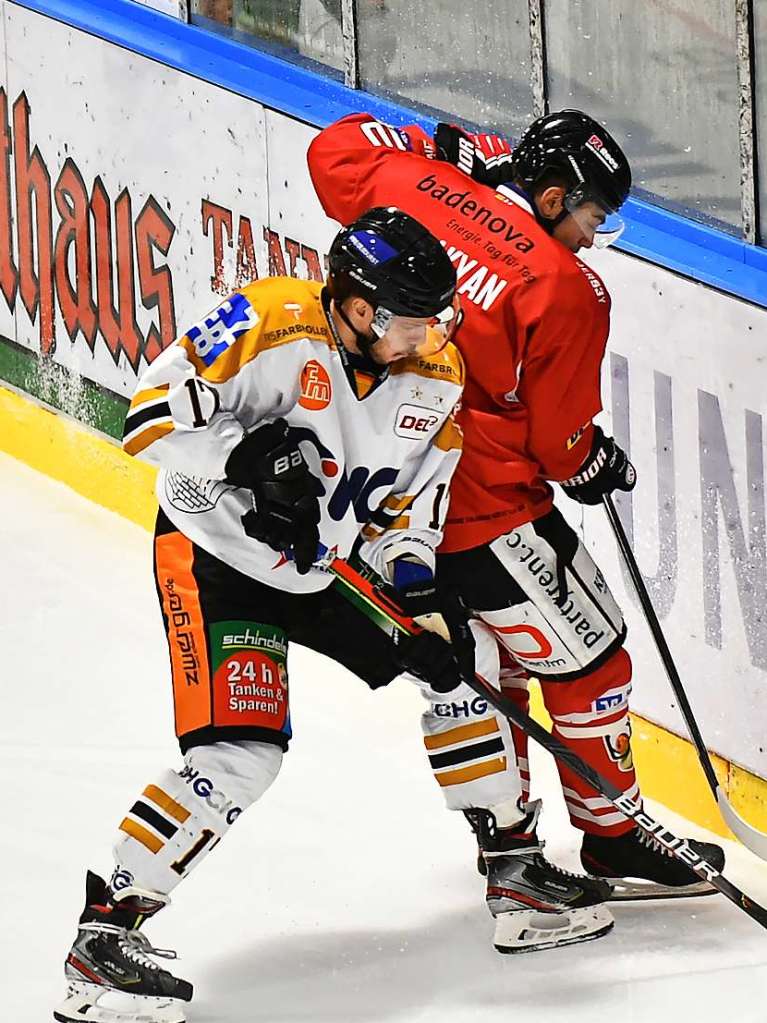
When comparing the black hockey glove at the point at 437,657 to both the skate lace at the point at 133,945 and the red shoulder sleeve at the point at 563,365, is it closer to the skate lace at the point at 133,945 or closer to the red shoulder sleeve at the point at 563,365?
the red shoulder sleeve at the point at 563,365

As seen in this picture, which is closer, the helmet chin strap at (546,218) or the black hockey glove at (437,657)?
the black hockey glove at (437,657)

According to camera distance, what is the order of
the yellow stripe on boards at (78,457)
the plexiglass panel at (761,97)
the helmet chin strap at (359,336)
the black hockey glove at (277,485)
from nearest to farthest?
the black hockey glove at (277,485) < the helmet chin strap at (359,336) < the plexiglass panel at (761,97) < the yellow stripe on boards at (78,457)

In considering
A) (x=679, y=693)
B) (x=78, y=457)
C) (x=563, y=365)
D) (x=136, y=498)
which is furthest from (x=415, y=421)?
(x=78, y=457)

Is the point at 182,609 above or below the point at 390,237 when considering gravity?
below

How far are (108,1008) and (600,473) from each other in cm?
121

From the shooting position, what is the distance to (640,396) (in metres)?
4.06

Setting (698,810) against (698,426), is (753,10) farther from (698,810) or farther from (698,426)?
(698,810)

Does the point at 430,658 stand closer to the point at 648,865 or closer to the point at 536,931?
the point at 536,931

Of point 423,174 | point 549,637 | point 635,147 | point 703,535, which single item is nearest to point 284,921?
point 549,637

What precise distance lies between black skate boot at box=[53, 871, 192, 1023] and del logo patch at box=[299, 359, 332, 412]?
0.79 meters

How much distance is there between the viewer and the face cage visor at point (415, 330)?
10.2 feet

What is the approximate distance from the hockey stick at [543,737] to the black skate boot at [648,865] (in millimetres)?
152

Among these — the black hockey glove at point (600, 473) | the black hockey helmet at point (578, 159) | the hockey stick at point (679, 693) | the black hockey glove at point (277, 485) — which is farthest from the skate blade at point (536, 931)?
the black hockey helmet at point (578, 159)

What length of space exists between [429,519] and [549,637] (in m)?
0.36
